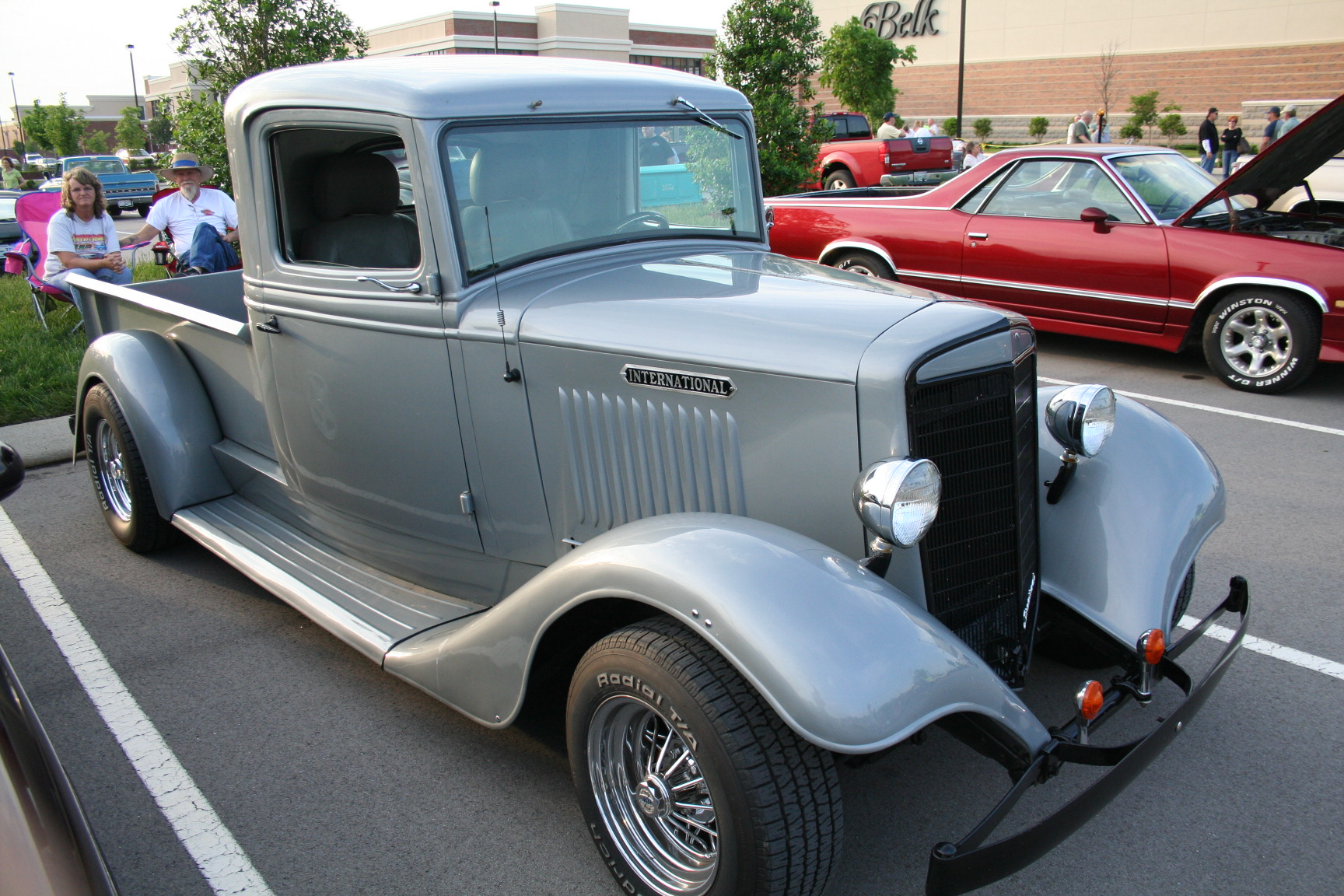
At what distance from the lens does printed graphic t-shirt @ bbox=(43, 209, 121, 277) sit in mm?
7531

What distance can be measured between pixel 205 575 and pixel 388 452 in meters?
1.58

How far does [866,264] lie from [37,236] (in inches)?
293

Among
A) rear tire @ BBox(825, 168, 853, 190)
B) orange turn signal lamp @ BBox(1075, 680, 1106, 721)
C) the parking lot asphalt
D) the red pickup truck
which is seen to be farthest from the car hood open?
rear tire @ BBox(825, 168, 853, 190)

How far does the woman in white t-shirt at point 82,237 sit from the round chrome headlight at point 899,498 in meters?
7.35

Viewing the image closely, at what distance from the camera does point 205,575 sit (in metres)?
4.22

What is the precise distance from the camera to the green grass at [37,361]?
6566 millimetres

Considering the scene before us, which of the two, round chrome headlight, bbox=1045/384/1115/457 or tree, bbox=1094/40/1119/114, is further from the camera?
tree, bbox=1094/40/1119/114

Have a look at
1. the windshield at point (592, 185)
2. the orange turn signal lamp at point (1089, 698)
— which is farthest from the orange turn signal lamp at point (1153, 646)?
the windshield at point (592, 185)

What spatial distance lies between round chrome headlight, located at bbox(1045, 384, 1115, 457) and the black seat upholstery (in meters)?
2.27

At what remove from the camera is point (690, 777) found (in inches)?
89.4

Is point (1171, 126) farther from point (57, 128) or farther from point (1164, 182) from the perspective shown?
point (57, 128)

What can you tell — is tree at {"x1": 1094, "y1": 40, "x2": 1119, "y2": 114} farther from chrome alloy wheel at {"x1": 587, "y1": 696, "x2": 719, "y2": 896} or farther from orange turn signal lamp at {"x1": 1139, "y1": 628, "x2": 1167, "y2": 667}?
chrome alloy wheel at {"x1": 587, "y1": 696, "x2": 719, "y2": 896}

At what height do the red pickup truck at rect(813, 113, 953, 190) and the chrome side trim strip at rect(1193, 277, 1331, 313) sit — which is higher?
the red pickup truck at rect(813, 113, 953, 190)

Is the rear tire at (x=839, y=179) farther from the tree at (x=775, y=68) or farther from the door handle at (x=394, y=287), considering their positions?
the door handle at (x=394, y=287)
